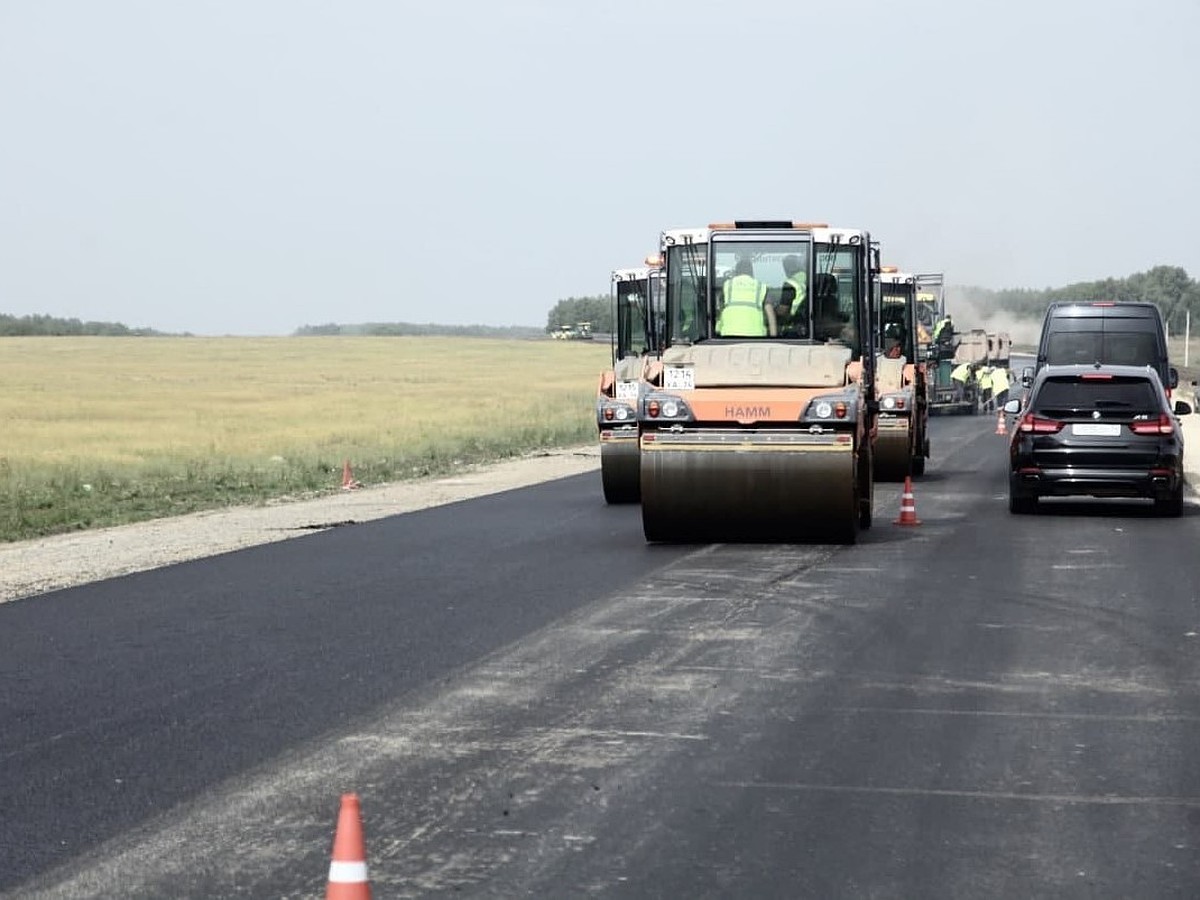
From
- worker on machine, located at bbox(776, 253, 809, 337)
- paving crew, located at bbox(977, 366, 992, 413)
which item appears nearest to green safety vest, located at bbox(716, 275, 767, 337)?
worker on machine, located at bbox(776, 253, 809, 337)

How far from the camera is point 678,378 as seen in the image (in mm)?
18531

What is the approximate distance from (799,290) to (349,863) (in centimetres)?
1553

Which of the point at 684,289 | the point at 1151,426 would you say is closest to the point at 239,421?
the point at 684,289

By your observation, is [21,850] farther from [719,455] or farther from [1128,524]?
[1128,524]

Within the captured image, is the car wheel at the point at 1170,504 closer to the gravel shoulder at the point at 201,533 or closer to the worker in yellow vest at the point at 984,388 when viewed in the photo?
the gravel shoulder at the point at 201,533

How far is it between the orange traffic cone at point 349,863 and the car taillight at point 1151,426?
679 inches

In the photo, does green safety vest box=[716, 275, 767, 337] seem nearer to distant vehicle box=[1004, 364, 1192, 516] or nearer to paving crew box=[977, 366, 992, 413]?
distant vehicle box=[1004, 364, 1192, 516]

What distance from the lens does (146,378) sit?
98250mm

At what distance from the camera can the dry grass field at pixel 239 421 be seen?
30000 millimetres

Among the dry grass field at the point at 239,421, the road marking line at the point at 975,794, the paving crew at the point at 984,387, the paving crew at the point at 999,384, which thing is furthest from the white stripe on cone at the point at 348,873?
the paving crew at the point at 984,387

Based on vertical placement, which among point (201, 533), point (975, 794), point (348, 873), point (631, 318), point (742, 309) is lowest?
point (201, 533)

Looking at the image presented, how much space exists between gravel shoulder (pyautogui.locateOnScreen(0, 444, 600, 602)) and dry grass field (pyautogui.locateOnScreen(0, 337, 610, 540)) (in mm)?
1171

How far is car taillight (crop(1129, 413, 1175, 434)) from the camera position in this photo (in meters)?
21.2

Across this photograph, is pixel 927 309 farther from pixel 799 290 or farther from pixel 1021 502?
pixel 799 290
